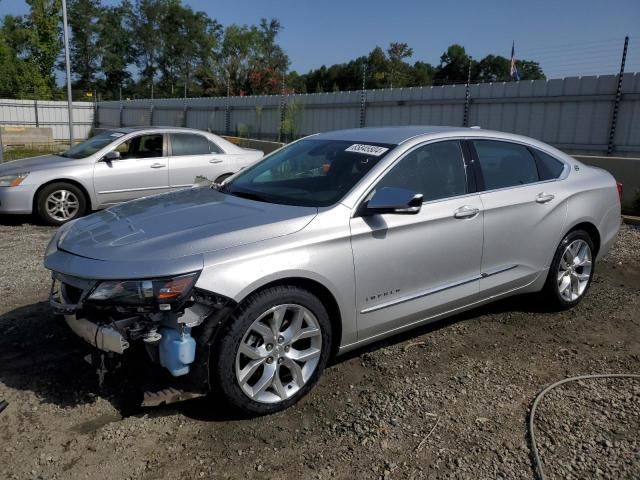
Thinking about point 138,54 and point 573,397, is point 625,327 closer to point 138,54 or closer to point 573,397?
point 573,397

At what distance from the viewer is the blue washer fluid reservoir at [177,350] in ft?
9.25

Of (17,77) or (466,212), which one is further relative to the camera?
(17,77)

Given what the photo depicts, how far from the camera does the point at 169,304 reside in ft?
9.22

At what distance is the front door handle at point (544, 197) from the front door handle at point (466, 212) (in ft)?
2.50

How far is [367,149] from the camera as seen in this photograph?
12.9 ft

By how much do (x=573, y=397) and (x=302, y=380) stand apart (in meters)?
1.66

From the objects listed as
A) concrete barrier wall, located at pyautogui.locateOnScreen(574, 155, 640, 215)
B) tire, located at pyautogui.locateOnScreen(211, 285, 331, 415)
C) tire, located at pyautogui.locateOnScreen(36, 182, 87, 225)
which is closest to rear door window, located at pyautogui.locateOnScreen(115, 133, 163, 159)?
tire, located at pyautogui.locateOnScreen(36, 182, 87, 225)

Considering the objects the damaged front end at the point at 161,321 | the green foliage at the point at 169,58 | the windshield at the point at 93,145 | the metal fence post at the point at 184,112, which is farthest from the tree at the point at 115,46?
the damaged front end at the point at 161,321

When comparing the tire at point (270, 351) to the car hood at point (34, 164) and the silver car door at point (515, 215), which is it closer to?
the silver car door at point (515, 215)

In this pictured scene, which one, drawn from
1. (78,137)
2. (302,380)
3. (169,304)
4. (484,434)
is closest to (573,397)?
(484,434)

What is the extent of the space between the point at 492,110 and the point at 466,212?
10.4 metres

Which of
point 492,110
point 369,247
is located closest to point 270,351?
point 369,247

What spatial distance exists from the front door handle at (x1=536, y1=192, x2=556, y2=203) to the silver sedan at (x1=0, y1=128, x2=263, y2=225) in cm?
599

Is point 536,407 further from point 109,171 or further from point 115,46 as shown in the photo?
point 115,46
